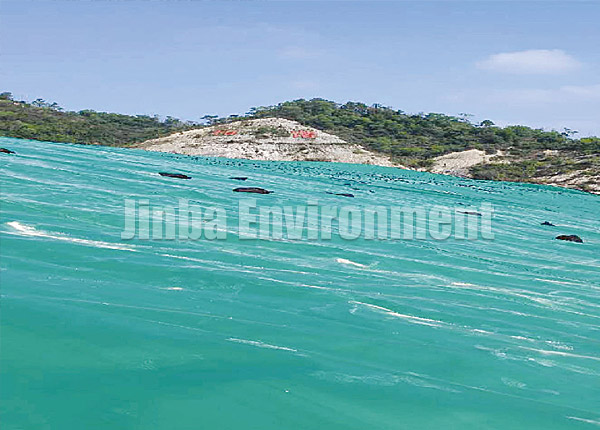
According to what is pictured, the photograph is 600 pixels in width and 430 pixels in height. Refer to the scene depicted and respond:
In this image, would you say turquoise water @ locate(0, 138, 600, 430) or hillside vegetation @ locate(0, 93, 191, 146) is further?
hillside vegetation @ locate(0, 93, 191, 146)

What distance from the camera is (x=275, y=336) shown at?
9.53 metres

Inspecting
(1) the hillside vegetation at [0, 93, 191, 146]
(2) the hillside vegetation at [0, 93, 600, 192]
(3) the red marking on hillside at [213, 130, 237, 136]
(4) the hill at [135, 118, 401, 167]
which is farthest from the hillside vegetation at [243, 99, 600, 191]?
(1) the hillside vegetation at [0, 93, 191, 146]

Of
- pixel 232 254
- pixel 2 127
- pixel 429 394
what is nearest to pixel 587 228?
pixel 232 254

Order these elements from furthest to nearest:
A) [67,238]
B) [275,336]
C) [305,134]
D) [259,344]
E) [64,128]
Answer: [305,134]
[64,128]
[67,238]
[275,336]
[259,344]

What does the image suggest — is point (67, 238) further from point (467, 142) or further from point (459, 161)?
point (467, 142)

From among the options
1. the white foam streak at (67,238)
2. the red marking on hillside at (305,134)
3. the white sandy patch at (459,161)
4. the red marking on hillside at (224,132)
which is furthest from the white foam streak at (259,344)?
the red marking on hillside at (305,134)

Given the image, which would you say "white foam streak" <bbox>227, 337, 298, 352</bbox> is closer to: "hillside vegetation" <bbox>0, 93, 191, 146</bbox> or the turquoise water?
the turquoise water

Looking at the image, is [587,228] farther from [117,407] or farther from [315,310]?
[117,407]

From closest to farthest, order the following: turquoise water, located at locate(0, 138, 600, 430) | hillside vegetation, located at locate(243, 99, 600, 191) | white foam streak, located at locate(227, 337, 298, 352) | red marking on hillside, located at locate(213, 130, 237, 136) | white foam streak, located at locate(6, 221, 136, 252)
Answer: turquoise water, located at locate(0, 138, 600, 430), white foam streak, located at locate(227, 337, 298, 352), white foam streak, located at locate(6, 221, 136, 252), hillside vegetation, located at locate(243, 99, 600, 191), red marking on hillside, located at locate(213, 130, 237, 136)

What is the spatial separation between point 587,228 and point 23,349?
35.4 meters

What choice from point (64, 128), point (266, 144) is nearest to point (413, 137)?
point (266, 144)

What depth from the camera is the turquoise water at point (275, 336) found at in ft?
23.1

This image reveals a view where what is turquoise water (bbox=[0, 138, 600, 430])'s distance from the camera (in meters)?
7.03

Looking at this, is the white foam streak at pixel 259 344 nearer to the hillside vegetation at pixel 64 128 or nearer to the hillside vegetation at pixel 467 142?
the hillside vegetation at pixel 467 142
